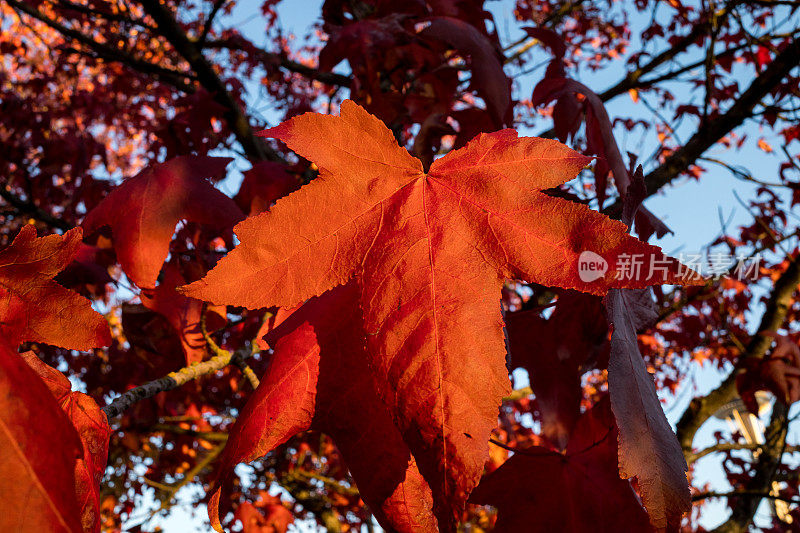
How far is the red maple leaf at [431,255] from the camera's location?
0.56 metres

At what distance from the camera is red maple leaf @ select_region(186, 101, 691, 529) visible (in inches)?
22.1

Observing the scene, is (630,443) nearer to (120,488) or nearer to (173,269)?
(173,269)

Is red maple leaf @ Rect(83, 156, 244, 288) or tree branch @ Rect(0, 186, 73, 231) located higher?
tree branch @ Rect(0, 186, 73, 231)

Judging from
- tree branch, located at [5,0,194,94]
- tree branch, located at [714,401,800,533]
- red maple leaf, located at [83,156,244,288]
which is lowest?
red maple leaf, located at [83,156,244,288]

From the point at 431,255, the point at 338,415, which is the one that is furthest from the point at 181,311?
the point at 431,255

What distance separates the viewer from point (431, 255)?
27.2 inches

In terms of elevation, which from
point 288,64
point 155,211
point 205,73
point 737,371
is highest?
point 288,64

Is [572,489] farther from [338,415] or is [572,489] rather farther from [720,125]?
[720,125]

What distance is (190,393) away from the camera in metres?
3.13

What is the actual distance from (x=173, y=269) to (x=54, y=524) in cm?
112

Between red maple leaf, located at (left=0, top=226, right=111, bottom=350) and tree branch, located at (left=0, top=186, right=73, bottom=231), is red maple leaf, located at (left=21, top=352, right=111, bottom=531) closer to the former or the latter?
red maple leaf, located at (left=0, top=226, right=111, bottom=350)

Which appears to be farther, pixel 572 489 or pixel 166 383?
pixel 166 383

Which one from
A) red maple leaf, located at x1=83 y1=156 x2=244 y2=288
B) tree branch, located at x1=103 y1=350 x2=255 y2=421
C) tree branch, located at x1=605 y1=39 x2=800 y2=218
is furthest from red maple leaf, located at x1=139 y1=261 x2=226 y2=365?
tree branch, located at x1=605 y1=39 x2=800 y2=218

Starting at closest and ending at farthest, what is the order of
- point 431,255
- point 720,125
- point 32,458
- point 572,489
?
point 32,458, point 431,255, point 572,489, point 720,125
